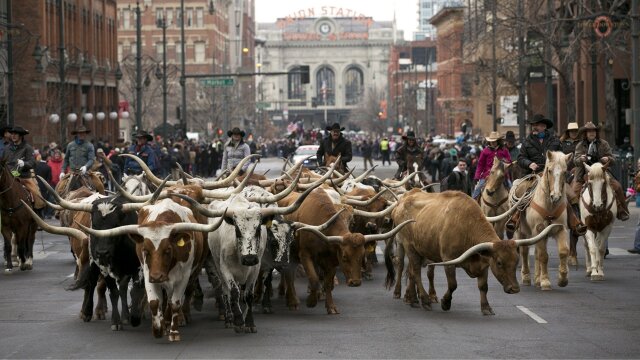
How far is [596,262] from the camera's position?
20516 millimetres

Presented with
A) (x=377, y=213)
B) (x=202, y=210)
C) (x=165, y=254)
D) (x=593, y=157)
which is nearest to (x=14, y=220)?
(x=377, y=213)

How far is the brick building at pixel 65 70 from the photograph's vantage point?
60.2 m

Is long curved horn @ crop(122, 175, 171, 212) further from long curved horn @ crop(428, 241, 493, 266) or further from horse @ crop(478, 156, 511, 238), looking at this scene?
horse @ crop(478, 156, 511, 238)

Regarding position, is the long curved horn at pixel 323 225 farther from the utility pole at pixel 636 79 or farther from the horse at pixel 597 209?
the utility pole at pixel 636 79

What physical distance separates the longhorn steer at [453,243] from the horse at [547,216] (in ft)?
6.74

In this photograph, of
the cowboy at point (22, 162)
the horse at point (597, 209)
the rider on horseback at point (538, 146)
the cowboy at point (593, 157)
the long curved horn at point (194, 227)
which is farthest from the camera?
the cowboy at point (22, 162)

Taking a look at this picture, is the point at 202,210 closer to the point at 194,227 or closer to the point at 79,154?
the point at 194,227

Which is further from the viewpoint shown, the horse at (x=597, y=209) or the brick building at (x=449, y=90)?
the brick building at (x=449, y=90)

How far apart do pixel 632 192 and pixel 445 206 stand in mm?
12812

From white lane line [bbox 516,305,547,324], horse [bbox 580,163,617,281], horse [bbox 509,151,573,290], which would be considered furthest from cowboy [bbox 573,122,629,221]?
white lane line [bbox 516,305,547,324]

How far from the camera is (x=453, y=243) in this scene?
16.6 meters

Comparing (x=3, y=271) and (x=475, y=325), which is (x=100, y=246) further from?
(x=3, y=271)

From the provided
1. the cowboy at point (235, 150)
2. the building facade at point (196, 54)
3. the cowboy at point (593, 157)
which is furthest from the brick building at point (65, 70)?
the cowboy at point (593, 157)

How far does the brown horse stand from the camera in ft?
74.3
